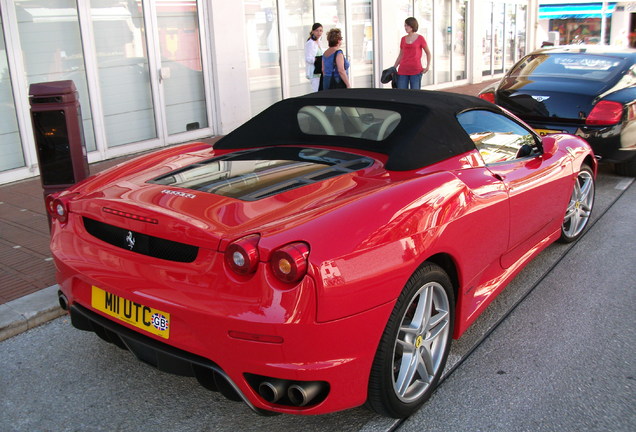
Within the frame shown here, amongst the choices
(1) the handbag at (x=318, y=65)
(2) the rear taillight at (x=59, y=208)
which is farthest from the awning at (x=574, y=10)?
(2) the rear taillight at (x=59, y=208)

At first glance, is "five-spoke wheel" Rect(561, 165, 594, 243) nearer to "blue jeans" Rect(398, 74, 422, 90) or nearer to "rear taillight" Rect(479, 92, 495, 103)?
"rear taillight" Rect(479, 92, 495, 103)

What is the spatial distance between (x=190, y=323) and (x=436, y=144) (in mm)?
1753

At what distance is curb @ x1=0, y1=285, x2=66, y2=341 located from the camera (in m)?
3.97

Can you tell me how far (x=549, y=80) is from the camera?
A: 7.68 metres

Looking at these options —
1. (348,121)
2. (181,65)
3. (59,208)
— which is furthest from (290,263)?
(181,65)

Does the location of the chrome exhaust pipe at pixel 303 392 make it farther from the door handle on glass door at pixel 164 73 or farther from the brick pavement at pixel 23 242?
the door handle on glass door at pixel 164 73

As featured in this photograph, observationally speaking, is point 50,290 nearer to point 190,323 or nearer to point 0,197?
point 190,323

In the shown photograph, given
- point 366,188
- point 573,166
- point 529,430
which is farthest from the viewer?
point 573,166

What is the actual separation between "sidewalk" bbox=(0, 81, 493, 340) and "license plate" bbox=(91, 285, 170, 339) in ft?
4.54

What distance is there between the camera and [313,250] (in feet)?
8.13

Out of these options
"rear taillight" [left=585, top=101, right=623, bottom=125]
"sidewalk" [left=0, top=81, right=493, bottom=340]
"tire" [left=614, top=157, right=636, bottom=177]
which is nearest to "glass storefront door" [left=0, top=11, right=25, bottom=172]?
"sidewalk" [left=0, top=81, right=493, bottom=340]

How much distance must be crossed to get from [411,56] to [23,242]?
7.79m

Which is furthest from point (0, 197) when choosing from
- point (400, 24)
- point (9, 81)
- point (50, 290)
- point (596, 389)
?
point (400, 24)

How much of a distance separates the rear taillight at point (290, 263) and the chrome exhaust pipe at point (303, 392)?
1.35 feet
